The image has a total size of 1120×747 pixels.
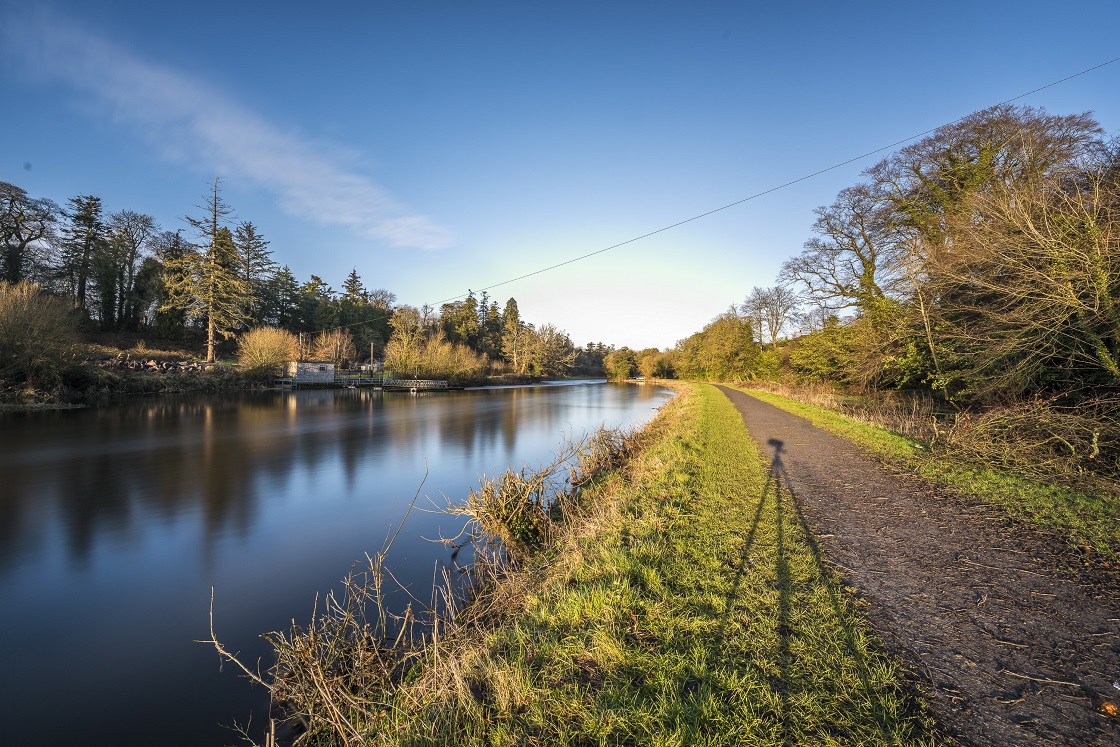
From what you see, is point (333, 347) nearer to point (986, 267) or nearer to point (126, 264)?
point (126, 264)

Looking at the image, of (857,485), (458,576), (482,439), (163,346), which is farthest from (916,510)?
(163,346)

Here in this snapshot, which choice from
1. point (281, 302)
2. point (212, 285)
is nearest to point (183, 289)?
point (212, 285)

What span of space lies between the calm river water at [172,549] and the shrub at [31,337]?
4036 millimetres

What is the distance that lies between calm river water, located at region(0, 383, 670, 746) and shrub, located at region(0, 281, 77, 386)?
4.04 metres

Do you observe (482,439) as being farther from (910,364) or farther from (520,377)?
(520,377)

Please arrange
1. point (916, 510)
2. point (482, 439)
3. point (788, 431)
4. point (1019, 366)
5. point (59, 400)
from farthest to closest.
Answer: point (59, 400)
point (482, 439)
point (788, 431)
point (1019, 366)
point (916, 510)

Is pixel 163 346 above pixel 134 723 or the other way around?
above

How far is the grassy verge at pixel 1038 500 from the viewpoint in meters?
3.87

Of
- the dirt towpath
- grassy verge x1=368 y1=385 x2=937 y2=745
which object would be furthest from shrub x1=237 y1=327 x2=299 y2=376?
the dirt towpath

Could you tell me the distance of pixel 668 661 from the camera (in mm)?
2402

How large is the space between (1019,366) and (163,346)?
160ft

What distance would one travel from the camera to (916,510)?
16.1 ft

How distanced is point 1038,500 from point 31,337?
90.1ft

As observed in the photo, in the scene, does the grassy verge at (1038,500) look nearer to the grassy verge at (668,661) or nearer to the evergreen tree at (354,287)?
the grassy verge at (668,661)
